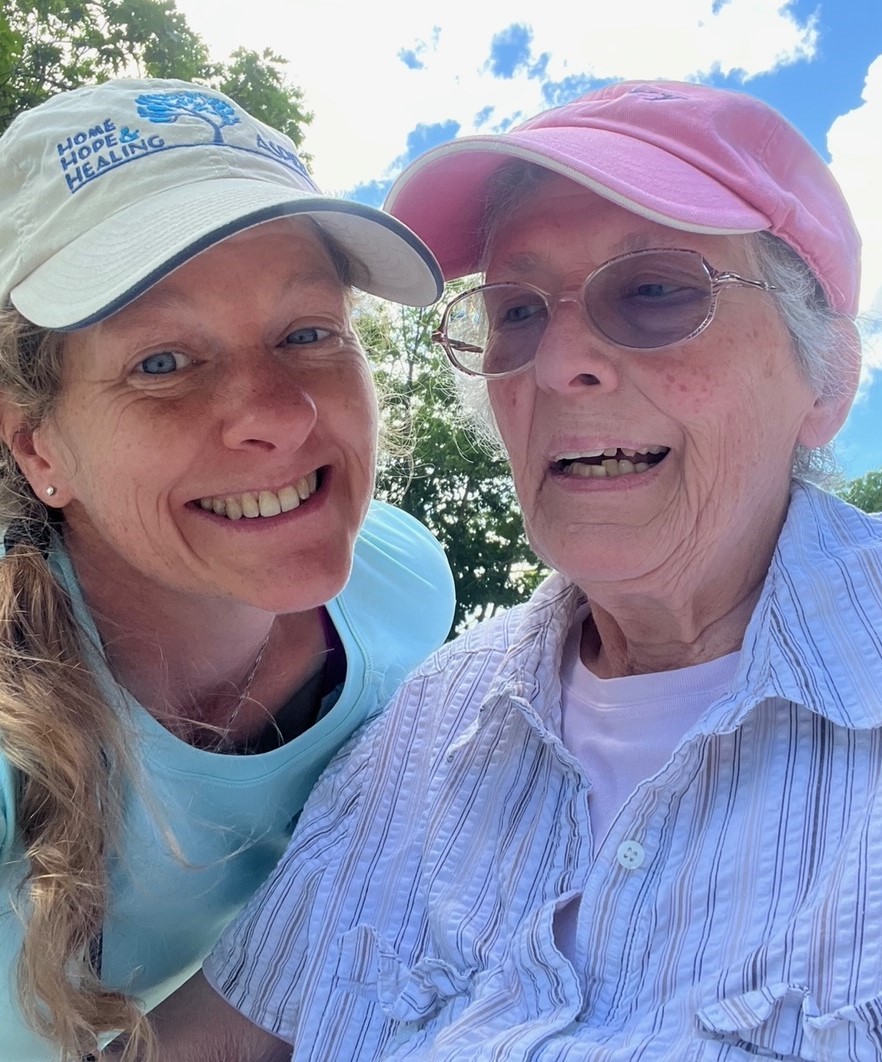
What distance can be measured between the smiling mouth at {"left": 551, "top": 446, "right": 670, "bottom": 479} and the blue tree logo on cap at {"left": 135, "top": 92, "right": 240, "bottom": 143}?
891mm

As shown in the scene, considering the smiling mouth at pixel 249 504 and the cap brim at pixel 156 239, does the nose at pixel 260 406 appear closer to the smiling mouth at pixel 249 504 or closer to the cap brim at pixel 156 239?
the smiling mouth at pixel 249 504

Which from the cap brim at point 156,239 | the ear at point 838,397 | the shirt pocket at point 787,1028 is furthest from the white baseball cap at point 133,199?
the shirt pocket at point 787,1028

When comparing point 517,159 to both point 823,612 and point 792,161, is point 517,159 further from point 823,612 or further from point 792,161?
point 823,612

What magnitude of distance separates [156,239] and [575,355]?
728 millimetres

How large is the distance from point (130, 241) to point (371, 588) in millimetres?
1198

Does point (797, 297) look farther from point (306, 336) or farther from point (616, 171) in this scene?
point (306, 336)

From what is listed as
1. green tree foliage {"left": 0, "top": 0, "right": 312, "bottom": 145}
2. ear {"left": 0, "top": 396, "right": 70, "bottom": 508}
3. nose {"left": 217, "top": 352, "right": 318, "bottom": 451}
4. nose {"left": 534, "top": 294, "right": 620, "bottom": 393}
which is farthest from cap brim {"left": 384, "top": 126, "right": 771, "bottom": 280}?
green tree foliage {"left": 0, "top": 0, "right": 312, "bottom": 145}

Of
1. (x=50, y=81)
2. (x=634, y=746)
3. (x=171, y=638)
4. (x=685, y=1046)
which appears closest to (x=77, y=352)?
(x=171, y=638)

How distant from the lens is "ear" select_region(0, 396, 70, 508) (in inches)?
72.7

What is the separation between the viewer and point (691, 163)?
1.54 metres

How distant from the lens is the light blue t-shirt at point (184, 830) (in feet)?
5.96

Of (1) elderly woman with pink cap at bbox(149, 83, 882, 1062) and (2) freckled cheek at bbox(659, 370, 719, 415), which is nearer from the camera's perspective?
(1) elderly woman with pink cap at bbox(149, 83, 882, 1062)

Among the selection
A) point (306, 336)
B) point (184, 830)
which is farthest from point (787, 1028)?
point (306, 336)

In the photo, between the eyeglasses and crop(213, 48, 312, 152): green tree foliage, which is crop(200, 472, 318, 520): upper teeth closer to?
the eyeglasses
